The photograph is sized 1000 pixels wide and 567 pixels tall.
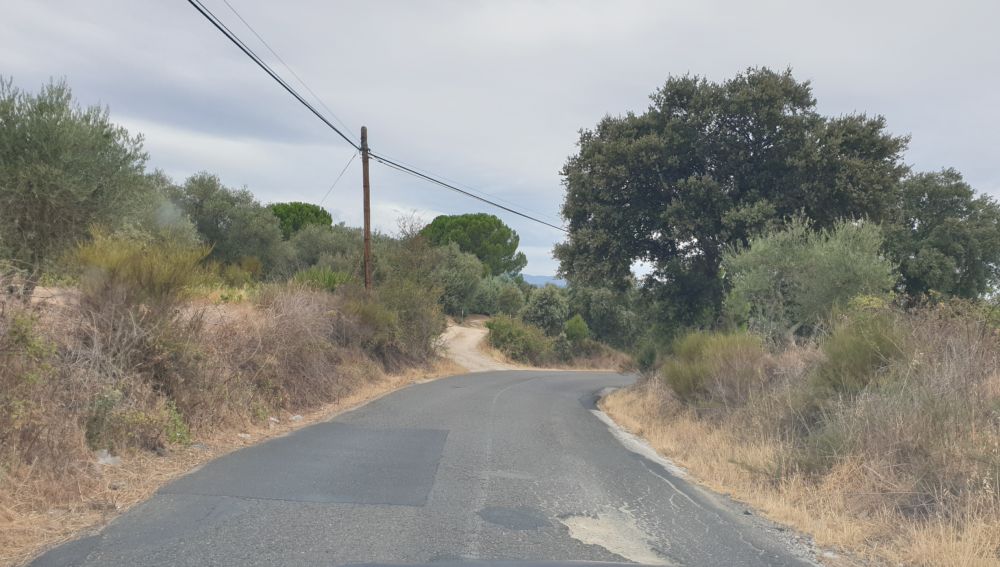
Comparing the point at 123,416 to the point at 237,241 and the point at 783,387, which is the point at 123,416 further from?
the point at 237,241

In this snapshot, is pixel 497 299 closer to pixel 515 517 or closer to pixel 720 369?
pixel 720 369

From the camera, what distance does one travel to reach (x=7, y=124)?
13.0m

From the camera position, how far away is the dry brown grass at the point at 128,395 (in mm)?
6160

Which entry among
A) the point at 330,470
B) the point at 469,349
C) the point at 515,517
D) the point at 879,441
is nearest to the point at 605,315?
the point at 469,349

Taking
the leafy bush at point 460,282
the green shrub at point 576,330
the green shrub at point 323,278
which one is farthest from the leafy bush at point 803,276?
the green shrub at point 576,330

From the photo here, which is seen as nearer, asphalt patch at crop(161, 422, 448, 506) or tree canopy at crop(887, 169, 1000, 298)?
asphalt patch at crop(161, 422, 448, 506)

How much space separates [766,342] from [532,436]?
6.54 m

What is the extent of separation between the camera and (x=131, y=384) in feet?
29.2

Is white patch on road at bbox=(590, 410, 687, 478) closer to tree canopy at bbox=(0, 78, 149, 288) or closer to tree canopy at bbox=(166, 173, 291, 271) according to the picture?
tree canopy at bbox=(0, 78, 149, 288)

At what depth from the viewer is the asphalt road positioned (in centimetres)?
523

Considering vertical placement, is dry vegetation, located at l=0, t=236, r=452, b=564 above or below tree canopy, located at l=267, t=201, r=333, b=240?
below

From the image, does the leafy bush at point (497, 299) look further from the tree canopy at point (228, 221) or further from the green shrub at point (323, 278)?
the green shrub at point (323, 278)

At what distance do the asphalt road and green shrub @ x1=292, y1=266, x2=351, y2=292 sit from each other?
460 inches

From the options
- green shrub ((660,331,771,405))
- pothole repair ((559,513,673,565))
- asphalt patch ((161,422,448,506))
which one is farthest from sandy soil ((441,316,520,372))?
pothole repair ((559,513,673,565))
